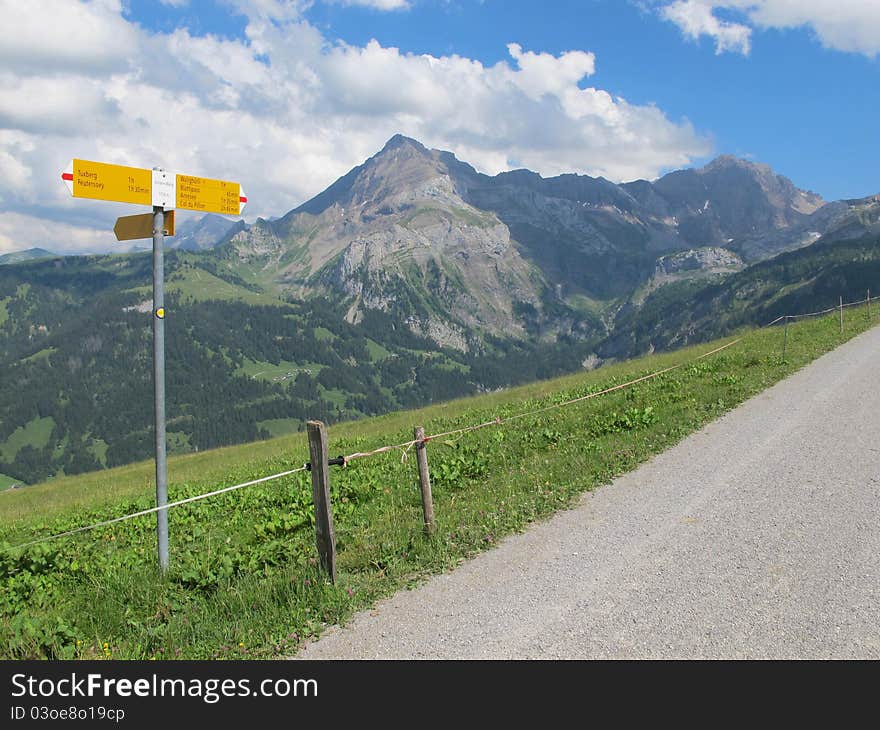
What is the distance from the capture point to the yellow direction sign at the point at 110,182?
7852mm

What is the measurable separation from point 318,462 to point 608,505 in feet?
17.9

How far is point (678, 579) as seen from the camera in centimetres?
777

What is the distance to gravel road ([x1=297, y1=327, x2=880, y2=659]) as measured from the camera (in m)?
6.44

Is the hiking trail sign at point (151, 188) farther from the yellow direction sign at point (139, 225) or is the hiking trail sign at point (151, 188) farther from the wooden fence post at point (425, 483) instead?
the wooden fence post at point (425, 483)

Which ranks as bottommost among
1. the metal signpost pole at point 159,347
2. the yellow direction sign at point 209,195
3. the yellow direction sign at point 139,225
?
the metal signpost pole at point 159,347

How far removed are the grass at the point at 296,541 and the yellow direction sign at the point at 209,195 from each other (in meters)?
5.21

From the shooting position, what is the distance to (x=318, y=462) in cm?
815

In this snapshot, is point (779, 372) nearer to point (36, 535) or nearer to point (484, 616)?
point (484, 616)

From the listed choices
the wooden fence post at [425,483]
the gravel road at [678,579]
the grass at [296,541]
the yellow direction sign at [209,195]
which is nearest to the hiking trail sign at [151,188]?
the yellow direction sign at [209,195]

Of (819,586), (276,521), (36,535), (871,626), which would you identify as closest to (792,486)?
(819,586)

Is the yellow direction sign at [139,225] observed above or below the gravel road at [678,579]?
above

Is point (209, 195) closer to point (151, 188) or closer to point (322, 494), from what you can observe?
point (151, 188)

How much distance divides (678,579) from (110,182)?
9.05 metres

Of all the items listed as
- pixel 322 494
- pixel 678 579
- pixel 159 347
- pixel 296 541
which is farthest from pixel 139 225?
pixel 678 579
